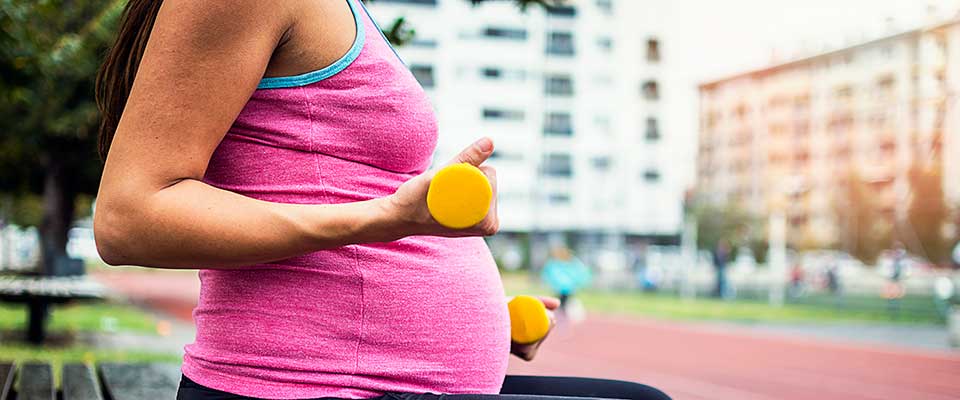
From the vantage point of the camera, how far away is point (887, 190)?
84125 mm

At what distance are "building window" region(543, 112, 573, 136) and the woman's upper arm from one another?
6188 centimetres

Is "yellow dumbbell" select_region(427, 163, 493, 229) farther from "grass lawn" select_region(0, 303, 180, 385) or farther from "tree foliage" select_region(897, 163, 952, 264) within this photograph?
"tree foliage" select_region(897, 163, 952, 264)

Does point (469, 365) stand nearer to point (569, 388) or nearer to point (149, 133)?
point (569, 388)

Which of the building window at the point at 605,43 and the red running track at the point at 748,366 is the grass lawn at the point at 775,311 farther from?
the building window at the point at 605,43

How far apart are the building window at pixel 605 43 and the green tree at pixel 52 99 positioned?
43.9 m

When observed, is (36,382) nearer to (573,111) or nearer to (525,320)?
(525,320)

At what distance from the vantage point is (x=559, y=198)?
62719 millimetres

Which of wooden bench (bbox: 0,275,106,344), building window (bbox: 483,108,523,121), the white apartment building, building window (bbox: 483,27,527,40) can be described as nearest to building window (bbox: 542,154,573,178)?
the white apartment building

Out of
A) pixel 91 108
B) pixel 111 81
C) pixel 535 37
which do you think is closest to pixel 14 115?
pixel 91 108

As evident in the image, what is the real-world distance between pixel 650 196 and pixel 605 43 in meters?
9.48

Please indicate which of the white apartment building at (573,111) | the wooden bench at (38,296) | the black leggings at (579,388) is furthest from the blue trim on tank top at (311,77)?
the white apartment building at (573,111)

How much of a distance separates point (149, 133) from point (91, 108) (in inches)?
460

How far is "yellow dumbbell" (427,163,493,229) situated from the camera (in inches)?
38.8

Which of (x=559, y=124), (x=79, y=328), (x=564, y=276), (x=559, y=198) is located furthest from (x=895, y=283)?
(x=559, y=124)
